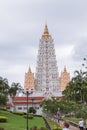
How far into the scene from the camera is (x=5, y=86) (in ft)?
299

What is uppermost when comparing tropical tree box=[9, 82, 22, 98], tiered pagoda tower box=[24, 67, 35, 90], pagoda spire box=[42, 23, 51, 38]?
pagoda spire box=[42, 23, 51, 38]

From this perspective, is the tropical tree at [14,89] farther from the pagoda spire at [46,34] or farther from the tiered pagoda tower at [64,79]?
the pagoda spire at [46,34]

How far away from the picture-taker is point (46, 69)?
148 metres

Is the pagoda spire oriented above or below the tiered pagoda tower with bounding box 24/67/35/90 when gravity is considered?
above

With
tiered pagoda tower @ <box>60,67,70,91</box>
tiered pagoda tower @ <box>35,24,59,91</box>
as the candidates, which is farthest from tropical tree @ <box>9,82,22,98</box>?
tiered pagoda tower @ <box>60,67,70,91</box>

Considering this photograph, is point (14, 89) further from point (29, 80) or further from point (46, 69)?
point (29, 80)

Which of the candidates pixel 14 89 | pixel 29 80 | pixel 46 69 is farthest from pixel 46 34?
pixel 14 89

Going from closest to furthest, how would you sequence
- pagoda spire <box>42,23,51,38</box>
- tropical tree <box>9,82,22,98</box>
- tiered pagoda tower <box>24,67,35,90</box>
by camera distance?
tropical tree <box>9,82,22,98</box> < tiered pagoda tower <box>24,67,35,90</box> < pagoda spire <box>42,23,51,38</box>

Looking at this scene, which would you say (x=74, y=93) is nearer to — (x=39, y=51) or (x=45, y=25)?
(x=39, y=51)

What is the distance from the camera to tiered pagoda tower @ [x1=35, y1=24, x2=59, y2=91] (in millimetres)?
148000

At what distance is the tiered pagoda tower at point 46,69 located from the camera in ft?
486

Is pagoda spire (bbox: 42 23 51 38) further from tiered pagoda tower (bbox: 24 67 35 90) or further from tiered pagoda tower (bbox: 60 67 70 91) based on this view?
tiered pagoda tower (bbox: 60 67 70 91)

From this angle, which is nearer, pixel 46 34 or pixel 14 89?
pixel 14 89

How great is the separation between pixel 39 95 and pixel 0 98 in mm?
66800
